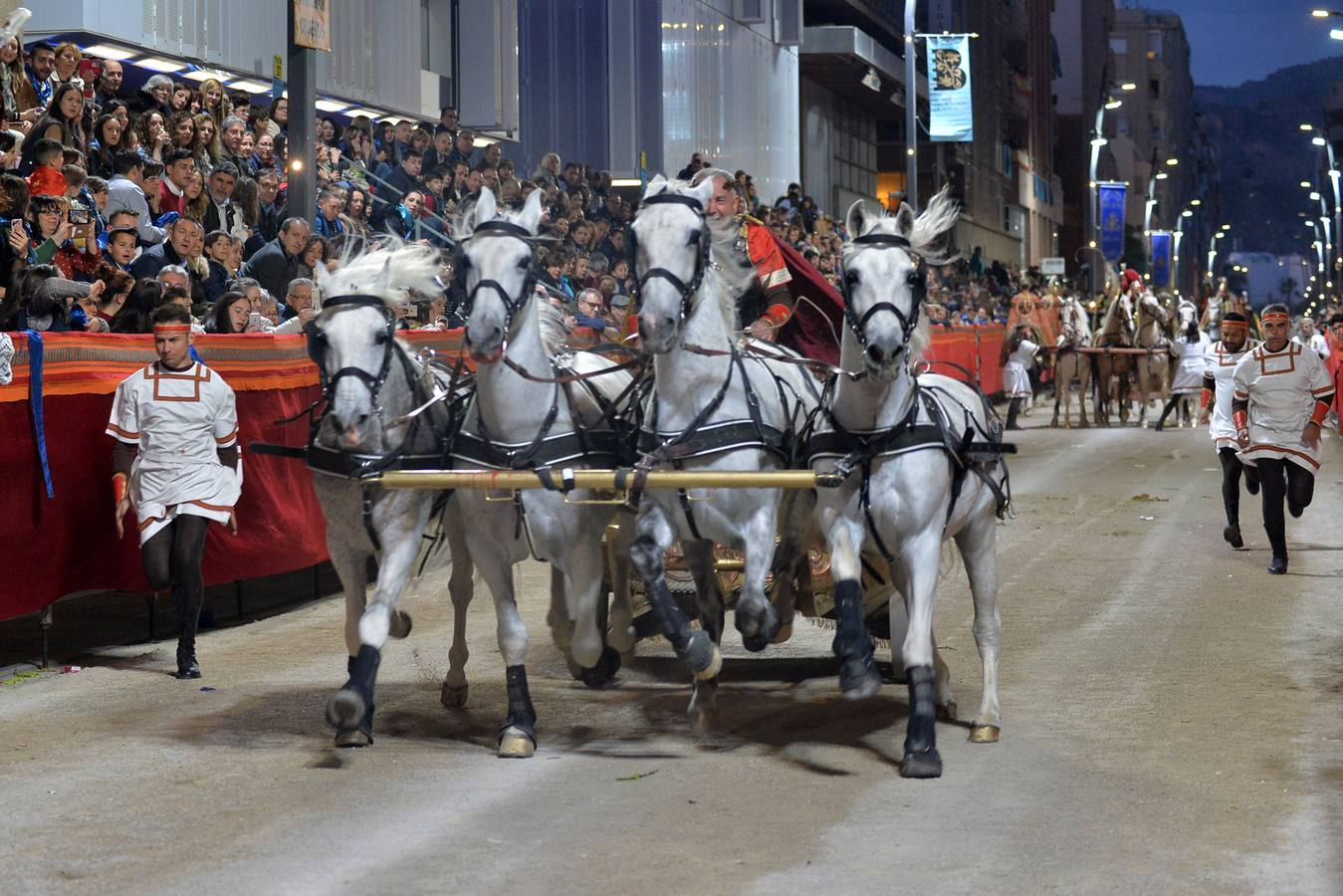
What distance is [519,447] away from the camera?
8.00m

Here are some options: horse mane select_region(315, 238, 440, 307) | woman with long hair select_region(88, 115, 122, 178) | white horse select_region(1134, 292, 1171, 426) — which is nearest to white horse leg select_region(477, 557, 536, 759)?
horse mane select_region(315, 238, 440, 307)

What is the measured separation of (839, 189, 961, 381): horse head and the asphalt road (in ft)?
5.68

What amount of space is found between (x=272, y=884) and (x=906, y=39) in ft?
92.6

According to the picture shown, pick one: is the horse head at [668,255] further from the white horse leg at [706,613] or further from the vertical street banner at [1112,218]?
the vertical street banner at [1112,218]

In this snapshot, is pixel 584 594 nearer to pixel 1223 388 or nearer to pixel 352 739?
pixel 352 739

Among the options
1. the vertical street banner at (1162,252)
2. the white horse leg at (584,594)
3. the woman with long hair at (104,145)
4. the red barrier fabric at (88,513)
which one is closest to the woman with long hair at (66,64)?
the woman with long hair at (104,145)

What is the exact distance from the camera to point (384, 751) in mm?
8148

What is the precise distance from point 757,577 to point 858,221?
155 centimetres

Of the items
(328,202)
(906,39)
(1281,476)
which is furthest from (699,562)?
(906,39)

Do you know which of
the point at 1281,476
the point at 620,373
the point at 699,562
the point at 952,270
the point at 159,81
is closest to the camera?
the point at 699,562

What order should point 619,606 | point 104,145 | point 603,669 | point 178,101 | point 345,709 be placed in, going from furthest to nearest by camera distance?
point 178,101 < point 104,145 < point 603,669 < point 619,606 < point 345,709

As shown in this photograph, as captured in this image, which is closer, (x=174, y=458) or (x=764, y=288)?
(x=764, y=288)

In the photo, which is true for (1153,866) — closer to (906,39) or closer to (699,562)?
(699,562)

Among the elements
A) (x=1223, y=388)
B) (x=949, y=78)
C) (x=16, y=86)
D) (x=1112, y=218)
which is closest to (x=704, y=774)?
(x=16, y=86)
